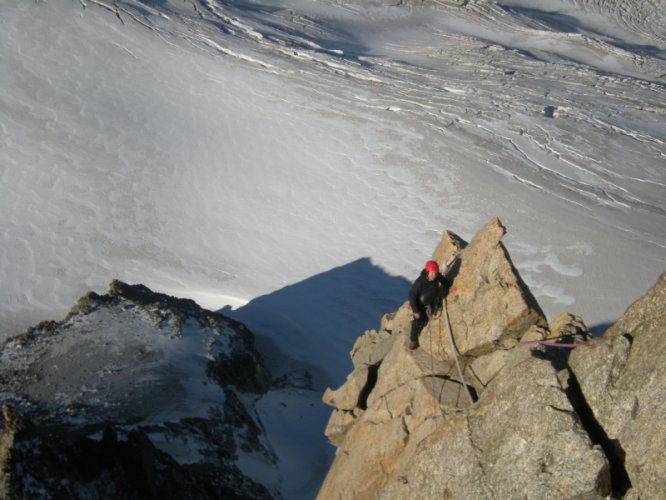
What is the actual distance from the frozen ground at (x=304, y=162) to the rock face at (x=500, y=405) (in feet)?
9.73

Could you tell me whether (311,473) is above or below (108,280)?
above

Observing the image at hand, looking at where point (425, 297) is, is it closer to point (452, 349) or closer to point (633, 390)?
point (452, 349)

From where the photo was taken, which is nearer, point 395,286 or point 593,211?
point 395,286

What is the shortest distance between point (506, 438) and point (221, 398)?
244 inches

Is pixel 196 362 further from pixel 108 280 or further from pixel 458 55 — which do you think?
pixel 458 55

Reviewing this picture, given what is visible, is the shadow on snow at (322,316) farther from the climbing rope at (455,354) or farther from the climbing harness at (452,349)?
the climbing rope at (455,354)

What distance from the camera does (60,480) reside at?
715 centimetres

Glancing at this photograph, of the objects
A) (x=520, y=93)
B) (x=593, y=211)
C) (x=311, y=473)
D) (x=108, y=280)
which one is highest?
(x=520, y=93)

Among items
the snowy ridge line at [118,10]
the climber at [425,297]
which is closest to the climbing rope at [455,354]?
the climber at [425,297]

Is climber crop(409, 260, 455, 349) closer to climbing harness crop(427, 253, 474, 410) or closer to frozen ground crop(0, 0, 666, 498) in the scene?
climbing harness crop(427, 253, 474, 410)

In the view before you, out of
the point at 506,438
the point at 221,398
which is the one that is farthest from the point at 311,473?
the point at 506,438

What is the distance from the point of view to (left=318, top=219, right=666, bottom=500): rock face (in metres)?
5.60

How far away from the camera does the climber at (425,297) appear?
8.53 metres

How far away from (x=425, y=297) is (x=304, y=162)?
49.1 ft
